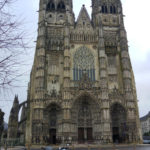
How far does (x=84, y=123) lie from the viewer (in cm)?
3145

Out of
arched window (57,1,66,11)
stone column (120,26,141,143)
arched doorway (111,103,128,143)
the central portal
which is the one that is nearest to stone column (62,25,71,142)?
the central portal

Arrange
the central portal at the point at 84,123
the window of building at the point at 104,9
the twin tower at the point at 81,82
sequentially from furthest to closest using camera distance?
the window of building at the point at 104,9
the central portal at the point at 84,123
the twin tower at the point at 81,82

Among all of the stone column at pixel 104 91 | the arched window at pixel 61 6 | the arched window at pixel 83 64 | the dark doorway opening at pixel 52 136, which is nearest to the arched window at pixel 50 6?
the arched window at pixel 61 6

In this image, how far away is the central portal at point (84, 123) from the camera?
3072 centimetres

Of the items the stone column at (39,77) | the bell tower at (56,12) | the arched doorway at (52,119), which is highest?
the bell tower at (56,12)

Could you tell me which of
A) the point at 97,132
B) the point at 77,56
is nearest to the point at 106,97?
the point at 97,132

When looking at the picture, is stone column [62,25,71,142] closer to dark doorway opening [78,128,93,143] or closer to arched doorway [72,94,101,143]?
arched doorway [72,94,101,143]

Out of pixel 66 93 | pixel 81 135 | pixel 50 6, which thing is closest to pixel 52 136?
pixel 81 135

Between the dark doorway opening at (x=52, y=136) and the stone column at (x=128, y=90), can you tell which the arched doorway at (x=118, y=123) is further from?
the dark doorway opening at (x=52, y=136)

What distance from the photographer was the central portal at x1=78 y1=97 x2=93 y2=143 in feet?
101

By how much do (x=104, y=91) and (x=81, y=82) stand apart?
391 cm

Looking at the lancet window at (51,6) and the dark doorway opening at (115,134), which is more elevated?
the lancet window at (51,6)

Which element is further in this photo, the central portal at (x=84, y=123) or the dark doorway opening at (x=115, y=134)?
the dark doorway opening at (x=115, y=134)

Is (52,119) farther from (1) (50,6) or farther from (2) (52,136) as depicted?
(1) (50,6)
